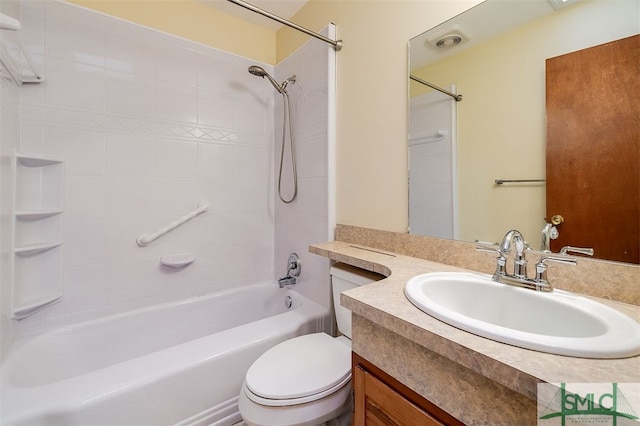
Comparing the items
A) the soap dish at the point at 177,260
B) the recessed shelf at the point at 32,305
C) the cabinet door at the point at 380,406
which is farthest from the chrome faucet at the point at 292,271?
the recessed shelf at the point at 32,305

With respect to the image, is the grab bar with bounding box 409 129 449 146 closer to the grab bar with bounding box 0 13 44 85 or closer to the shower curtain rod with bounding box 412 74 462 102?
the shower curtain rod with bounding box 412 74 462 102

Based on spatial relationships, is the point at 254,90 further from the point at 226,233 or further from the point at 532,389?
the point at 532,389

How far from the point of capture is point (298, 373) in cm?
102

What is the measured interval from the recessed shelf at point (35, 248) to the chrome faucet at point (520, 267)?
6.60 ft

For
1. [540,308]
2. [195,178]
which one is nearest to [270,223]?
[195,178]

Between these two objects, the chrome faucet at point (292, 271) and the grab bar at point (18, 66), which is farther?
the chrome faucet at point (292, 271)

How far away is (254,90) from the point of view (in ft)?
6.78

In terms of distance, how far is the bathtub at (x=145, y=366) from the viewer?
91 centimetres

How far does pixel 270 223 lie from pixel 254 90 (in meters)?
1.05

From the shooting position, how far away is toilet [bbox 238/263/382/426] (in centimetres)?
91

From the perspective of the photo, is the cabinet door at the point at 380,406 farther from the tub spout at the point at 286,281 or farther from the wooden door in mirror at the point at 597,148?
the tub spout at the point at 286,281

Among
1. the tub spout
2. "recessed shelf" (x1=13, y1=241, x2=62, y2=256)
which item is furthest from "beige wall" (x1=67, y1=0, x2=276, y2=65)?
the tub spout

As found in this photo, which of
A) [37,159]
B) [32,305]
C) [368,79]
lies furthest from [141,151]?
[368,79]

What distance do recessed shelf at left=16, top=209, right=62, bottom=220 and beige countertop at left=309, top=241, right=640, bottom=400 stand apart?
1.58 m
